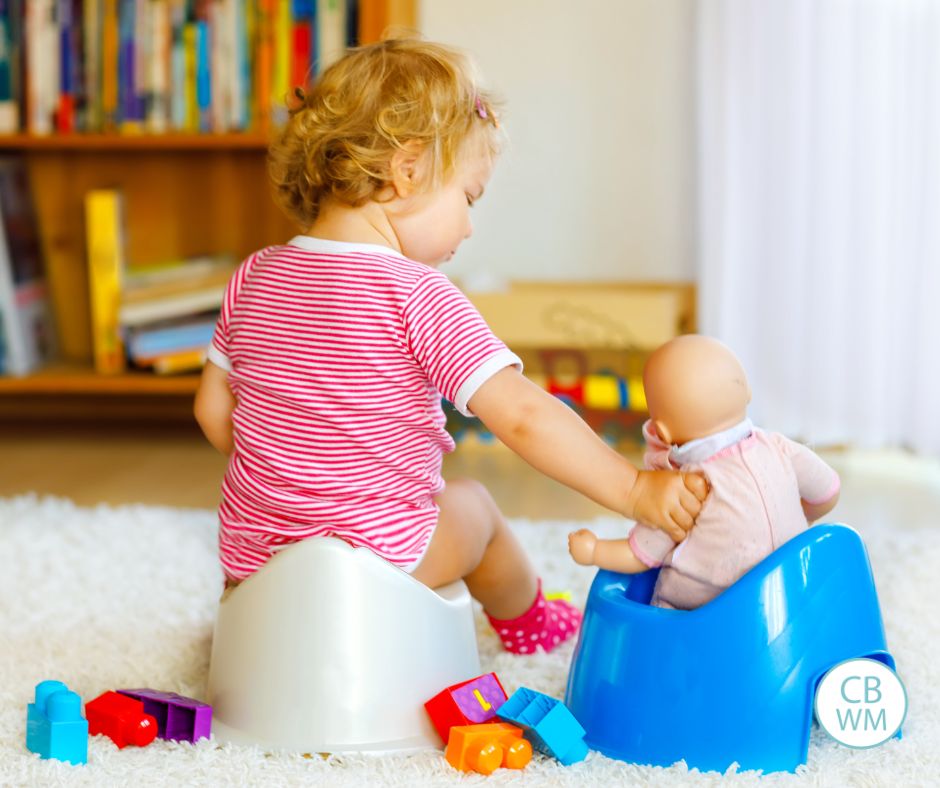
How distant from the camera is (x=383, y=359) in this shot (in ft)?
3.28

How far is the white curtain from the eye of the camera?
2049 mm

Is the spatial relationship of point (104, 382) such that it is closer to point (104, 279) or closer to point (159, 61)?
point (104, 279)

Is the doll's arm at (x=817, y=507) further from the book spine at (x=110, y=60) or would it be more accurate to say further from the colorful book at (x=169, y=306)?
the book spine at (x=110, y=60)

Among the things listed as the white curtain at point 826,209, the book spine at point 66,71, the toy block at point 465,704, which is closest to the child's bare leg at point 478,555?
the toy block at point 465,704

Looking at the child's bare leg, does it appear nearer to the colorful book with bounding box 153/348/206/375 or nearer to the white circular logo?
the white circular logo

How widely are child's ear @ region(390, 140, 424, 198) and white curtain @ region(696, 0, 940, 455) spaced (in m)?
1.25

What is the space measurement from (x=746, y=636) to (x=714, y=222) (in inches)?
55.4

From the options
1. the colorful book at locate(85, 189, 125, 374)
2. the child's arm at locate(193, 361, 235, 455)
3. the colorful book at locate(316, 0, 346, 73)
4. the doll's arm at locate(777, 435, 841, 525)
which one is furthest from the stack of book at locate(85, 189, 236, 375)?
the doll's arm at locate(777, 435, 841, 525)

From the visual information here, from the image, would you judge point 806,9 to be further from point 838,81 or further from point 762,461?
point 762,461

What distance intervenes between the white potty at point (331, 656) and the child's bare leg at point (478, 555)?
0.08m

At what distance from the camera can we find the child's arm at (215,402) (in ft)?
3.77

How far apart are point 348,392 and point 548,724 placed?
30cm

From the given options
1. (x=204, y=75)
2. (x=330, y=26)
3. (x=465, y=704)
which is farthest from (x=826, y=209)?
(x=465, y=704)

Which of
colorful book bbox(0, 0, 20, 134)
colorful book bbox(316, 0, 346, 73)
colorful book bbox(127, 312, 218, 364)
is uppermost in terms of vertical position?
colorful book bbox(316, 0, 346, 73)
